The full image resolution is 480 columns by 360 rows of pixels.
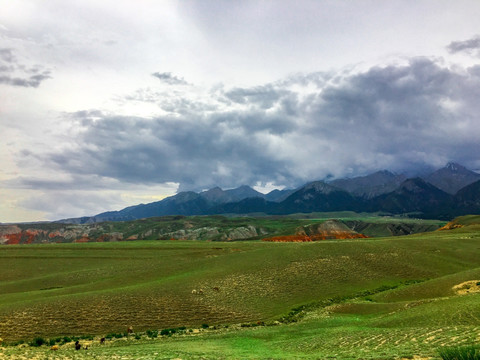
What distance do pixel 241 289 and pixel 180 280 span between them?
496 inches

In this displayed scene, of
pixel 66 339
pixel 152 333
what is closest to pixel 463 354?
pixel 152 333

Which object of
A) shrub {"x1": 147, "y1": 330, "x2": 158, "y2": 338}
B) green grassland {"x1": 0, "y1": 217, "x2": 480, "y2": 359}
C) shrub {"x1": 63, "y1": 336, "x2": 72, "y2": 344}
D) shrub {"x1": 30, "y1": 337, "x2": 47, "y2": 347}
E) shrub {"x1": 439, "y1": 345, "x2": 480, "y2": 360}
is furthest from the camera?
shrub {"x1": 147, "y1": 330, "x2": 158, "y2": 338}

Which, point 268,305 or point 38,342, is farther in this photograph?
point 268,305

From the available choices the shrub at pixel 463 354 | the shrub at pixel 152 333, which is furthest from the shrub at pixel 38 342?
the shrub at pixel 463 354

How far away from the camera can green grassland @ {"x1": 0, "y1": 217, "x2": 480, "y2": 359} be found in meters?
29.4

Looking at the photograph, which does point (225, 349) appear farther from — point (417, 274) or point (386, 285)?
point (417, 274)

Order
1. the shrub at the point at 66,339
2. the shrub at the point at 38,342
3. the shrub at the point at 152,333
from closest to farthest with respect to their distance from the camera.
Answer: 1. the shrub at the point at 38,342
2. the shrub at the point at 66,339
3. the shrub at the point at 152,333

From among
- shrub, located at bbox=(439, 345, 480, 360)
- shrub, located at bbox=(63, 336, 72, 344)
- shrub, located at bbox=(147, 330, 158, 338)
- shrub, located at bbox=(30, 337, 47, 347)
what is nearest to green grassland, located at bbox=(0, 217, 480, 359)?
shrub, located at bbox=(147, 330, 158, 338)

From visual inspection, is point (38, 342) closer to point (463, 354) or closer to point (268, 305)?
point (268, 305)

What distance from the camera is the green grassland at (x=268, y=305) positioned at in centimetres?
2943

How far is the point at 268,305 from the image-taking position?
55906 millimetres

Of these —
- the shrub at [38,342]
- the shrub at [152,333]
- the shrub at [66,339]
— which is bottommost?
the shrub at [152,333]

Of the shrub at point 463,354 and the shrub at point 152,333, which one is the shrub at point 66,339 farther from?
the shrub at point 463,354

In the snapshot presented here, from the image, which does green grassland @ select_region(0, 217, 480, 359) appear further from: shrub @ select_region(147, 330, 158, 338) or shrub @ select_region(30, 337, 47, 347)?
shrub @ select_region(30, 337, 47, 347)
